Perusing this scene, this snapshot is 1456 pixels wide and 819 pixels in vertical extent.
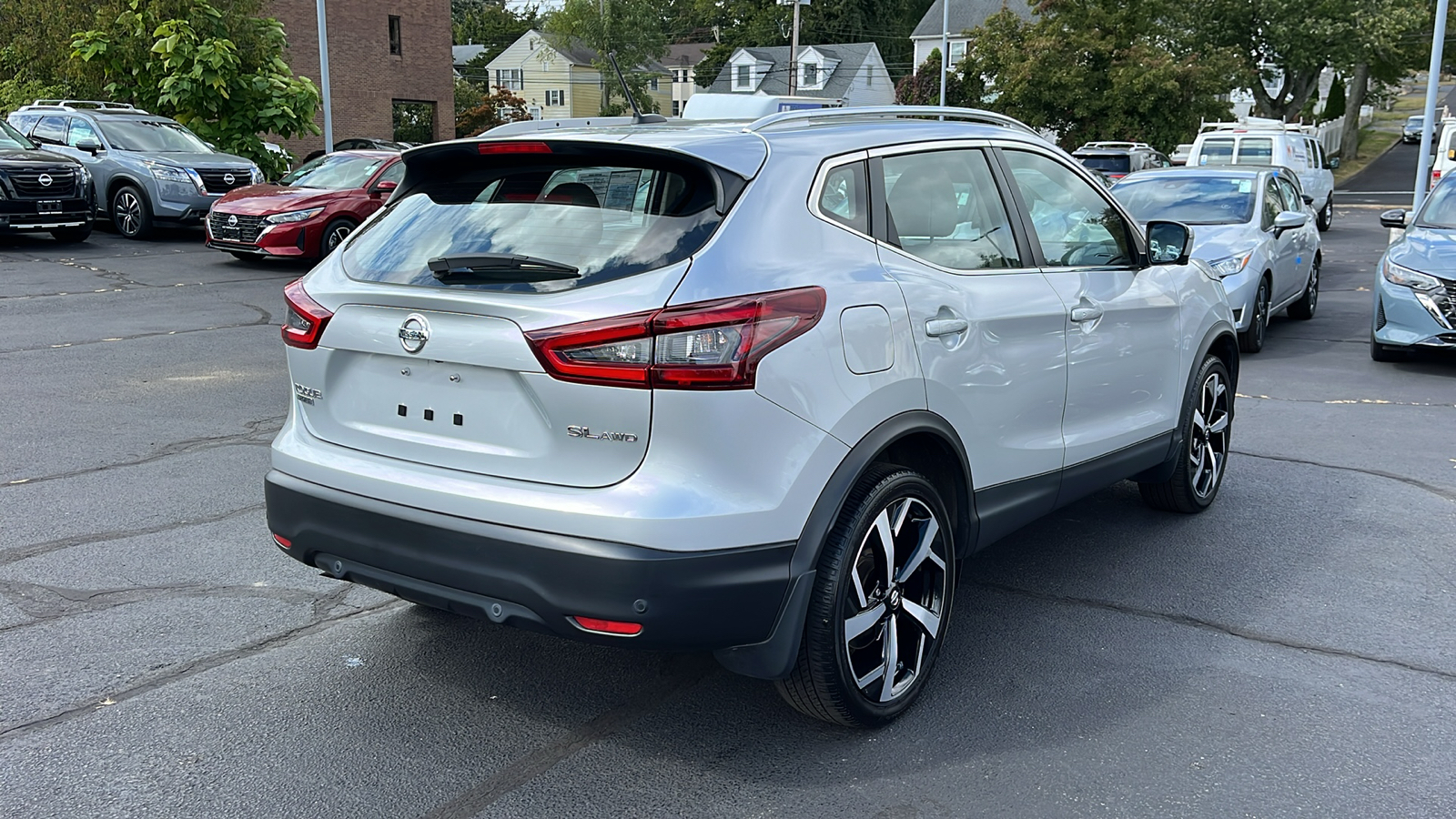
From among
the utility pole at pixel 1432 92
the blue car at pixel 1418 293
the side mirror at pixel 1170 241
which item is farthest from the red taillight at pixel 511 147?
the utility pole at pixel 1432 92

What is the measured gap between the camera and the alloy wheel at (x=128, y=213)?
19375mm

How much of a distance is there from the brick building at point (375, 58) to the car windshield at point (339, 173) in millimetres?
20748

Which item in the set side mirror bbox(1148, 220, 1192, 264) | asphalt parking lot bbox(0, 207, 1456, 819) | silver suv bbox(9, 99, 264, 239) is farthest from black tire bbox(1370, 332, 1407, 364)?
silver suv bbox(9, 99, 264, 239)

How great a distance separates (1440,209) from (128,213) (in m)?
17.8

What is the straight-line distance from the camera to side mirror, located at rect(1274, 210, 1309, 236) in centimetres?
1139

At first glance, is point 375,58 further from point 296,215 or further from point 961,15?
point 961,15

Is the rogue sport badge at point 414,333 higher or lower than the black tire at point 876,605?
higher

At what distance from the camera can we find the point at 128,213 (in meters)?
19.5

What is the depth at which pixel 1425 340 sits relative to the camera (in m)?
9.73

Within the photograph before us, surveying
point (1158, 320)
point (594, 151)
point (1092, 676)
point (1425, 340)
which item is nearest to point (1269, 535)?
point (1158, 320)

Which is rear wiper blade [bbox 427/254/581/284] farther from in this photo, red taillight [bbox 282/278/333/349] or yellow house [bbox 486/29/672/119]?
yellow house [bbox 486/29/672/119]

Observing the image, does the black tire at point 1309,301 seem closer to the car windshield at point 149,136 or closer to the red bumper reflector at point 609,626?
the red bumper reflector at point 609,626

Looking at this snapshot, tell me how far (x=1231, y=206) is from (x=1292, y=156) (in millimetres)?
13278

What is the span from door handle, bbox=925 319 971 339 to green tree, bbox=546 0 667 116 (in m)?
80.6
